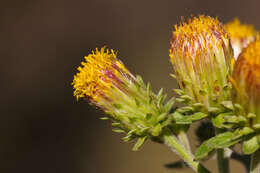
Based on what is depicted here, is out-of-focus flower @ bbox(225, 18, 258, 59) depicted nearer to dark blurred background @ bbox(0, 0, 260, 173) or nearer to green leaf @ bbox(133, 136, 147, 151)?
green leaf @ bbox(133, 136, 147, 151)

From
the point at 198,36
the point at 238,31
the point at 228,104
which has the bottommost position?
the point at 228,104

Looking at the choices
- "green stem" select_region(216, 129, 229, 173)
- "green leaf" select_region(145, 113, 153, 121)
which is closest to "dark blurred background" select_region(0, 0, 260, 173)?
"green stem" select_region(216, 129, 229, 173)

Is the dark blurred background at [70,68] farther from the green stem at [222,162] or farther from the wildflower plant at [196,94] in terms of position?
the wildflower plant at [196,94]

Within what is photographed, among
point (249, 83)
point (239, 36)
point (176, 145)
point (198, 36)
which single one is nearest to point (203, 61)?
point (198, 36)

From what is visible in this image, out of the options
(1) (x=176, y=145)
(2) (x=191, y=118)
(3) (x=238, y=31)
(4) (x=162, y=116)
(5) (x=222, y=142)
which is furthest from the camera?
(3) (x=238, y=31)

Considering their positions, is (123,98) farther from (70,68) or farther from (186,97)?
(70,68)

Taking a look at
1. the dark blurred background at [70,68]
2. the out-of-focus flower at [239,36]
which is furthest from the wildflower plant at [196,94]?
the dark blurred background at [70,68]
